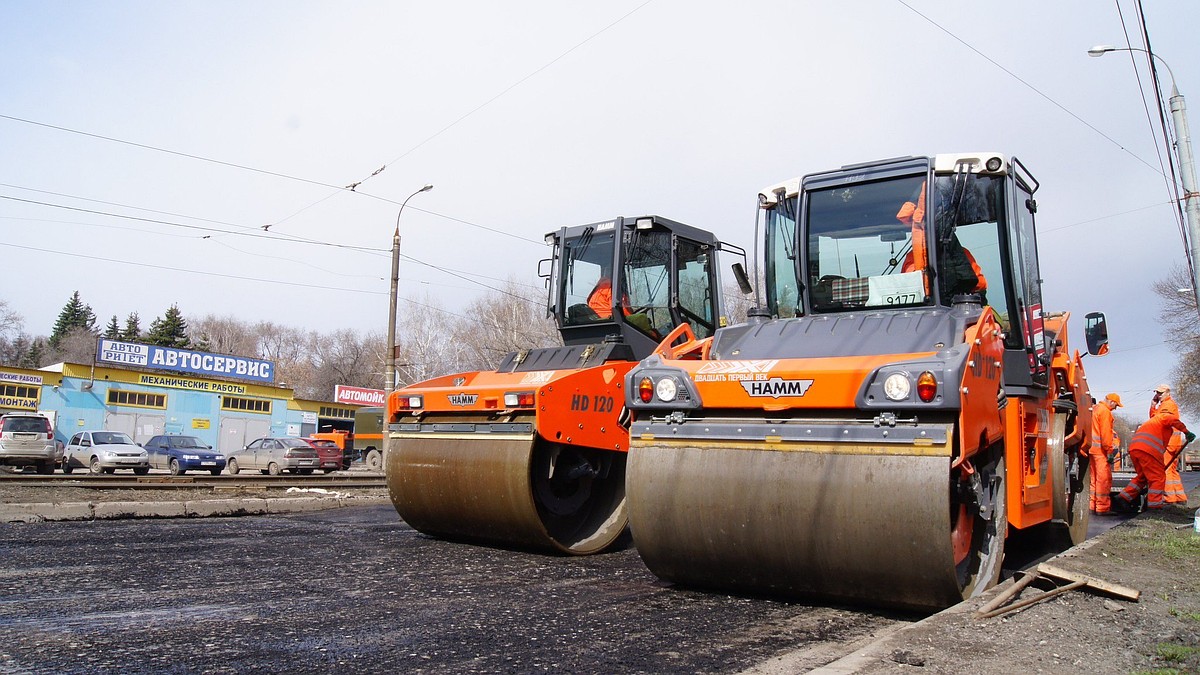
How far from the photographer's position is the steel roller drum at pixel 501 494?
720 cm

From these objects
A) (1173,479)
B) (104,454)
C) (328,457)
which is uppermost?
(104,454)

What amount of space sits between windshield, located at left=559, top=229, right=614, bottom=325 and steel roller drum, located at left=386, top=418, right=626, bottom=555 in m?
1.56

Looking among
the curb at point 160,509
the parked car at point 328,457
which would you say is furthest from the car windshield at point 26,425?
the curb at point 160,509

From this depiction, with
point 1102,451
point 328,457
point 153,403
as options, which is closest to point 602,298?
point 1102,451

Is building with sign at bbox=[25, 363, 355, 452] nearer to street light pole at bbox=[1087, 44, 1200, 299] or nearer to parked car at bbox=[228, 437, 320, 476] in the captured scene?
parked car at bbox=[228, 437, 320, 476]

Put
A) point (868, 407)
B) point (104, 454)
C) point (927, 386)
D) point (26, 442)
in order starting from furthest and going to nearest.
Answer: point (104, 454) < point (26, 442) < point (868, 407) < point (927, 386)

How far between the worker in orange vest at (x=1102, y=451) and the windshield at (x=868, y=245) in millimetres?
6055

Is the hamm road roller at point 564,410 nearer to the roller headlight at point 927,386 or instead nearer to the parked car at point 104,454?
the roller headlight at point 927,386

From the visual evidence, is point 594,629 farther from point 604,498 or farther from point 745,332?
point 604,498

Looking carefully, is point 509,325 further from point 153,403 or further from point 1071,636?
point 1071,636

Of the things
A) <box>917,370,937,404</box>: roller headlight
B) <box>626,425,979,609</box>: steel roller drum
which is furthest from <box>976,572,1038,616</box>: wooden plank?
<box>917,370,937,404</box>: roller headlight

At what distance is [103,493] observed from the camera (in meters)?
13.2

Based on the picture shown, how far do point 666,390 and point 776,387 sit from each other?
765mm

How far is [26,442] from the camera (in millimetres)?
23062
